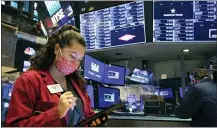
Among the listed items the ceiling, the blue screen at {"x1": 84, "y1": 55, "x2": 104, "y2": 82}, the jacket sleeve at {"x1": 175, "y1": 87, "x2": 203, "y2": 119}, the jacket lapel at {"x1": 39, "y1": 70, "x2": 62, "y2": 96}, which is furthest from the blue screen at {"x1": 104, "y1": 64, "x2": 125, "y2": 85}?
the jacket lapel at {"x1": 39, "y1": 70, "x2": 62, "y2": 96}

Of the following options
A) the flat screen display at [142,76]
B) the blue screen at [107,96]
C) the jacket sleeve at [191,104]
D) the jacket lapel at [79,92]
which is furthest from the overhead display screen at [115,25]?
the jacket lapel at [79,92]

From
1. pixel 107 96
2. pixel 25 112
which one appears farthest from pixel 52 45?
pixel 107 96

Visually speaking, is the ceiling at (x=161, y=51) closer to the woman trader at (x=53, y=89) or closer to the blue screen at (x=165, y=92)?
the blue screen at (x=165, y=92)

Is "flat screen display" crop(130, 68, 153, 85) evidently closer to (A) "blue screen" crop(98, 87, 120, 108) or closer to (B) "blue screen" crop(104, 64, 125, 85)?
(B) "blue screen" crop(104, 64, 125, 85)

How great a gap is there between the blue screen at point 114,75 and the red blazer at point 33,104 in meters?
1.98

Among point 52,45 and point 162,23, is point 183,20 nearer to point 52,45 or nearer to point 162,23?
point 162,23

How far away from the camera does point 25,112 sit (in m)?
1.06

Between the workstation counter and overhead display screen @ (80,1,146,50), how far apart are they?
83cm

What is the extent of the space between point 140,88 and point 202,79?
34.7 inches

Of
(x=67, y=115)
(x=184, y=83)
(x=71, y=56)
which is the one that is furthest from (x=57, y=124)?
(x=184, y=83)

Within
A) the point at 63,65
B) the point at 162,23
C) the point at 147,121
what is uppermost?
the point at 162,23

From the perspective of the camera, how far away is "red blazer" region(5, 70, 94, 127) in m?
1.06

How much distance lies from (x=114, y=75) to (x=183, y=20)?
3.48 feet

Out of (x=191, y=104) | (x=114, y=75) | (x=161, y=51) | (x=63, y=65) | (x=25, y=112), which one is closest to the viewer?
(x=25, y=112)
